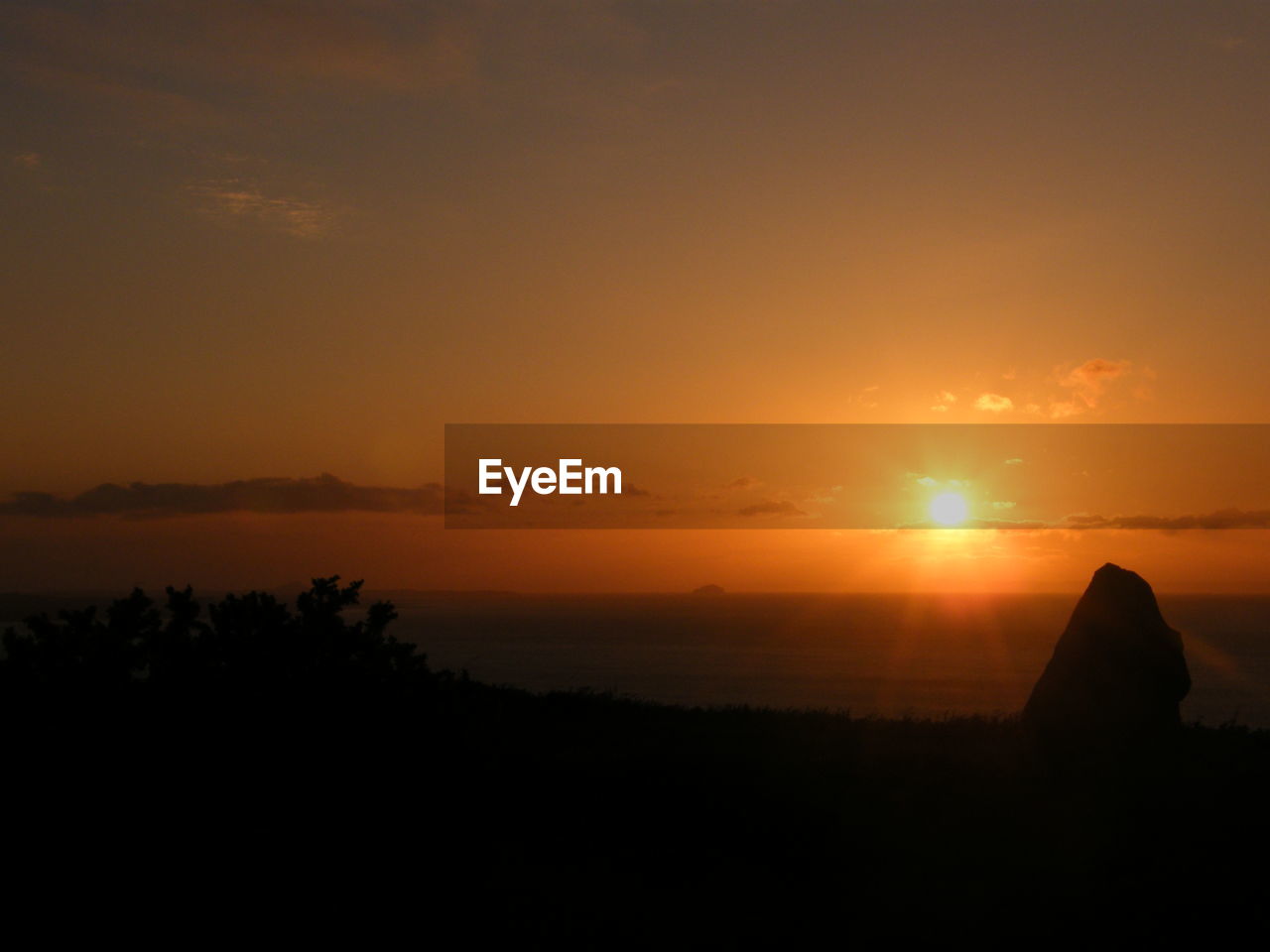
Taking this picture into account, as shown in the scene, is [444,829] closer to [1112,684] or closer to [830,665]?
[1112,684]

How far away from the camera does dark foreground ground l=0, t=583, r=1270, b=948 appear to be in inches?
348

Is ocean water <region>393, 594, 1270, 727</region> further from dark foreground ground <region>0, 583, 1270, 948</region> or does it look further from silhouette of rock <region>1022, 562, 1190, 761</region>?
dark foreground ground <region>0, 583, 1270, 948</region>

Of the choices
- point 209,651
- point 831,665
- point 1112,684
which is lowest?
point 831,665

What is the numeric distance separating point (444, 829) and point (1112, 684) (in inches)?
489

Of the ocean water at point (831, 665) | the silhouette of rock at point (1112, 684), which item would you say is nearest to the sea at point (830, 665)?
the ocean water at point (831, 665)

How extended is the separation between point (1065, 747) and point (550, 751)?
8580 millimetres

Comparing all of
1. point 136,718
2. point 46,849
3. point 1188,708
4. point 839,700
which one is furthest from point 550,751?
point 1188,708

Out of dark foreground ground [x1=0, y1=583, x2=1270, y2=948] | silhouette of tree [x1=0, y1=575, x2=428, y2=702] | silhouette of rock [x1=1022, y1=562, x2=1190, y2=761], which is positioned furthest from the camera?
silhouette of rock [x1=1022, y1=562, x2=1190, y2=761]

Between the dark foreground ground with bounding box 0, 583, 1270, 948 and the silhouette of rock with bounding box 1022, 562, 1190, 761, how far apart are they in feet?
12.8

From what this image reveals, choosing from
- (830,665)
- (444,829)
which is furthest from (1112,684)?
(830,665)

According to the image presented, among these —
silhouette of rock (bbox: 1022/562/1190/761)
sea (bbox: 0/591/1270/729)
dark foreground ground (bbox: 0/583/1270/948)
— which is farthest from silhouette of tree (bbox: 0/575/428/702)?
sea (bbox: 0/591/1270/729)

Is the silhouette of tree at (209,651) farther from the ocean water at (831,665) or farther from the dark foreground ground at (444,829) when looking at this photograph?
the ocean water at (831,665)

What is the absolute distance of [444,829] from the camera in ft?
34.6

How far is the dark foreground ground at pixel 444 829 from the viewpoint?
8828mm
